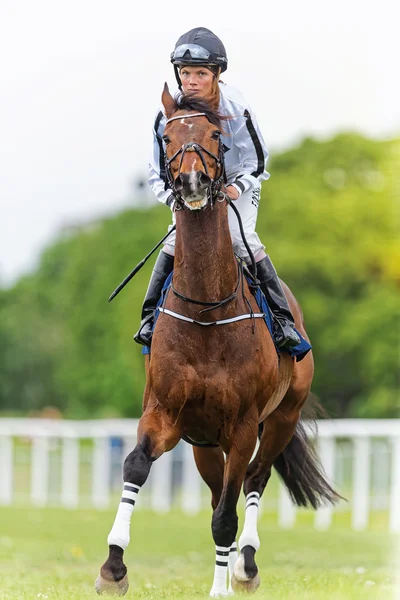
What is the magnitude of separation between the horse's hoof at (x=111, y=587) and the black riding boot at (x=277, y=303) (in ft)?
6.35

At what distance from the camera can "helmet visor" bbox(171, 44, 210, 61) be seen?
24.6 feet

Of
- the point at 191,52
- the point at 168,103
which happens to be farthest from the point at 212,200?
the point at 191,52

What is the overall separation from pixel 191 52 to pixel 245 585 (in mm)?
3359

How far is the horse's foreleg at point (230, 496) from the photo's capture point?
743 centimetres

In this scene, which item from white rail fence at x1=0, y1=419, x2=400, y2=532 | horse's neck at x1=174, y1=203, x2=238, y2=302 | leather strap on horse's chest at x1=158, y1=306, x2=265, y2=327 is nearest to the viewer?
horse's neck at x1=174, y1=203, x2=238, y2=302

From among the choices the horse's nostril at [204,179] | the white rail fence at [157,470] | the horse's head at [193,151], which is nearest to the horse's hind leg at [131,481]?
the horse's head at [193,151]

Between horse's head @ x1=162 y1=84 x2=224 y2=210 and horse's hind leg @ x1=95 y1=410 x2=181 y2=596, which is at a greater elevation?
horse's head @ x1=162 y1=84 x2=224 y2=210

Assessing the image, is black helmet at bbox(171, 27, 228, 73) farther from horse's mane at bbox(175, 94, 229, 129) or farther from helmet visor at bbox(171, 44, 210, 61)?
horse's mane at bbox(175, 94, 229, 129)

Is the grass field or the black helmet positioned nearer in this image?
the black helmet

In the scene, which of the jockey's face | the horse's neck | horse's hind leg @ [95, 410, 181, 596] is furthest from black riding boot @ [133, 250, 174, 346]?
the jockey's face

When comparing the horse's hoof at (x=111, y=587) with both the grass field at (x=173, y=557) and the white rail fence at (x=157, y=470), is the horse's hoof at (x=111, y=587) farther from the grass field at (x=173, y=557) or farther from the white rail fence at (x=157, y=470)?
the white rail fence at (x=157, y=470)

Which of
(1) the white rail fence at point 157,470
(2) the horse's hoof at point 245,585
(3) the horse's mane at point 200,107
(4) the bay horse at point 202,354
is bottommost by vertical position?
(1) the white rail fence at point 157,470

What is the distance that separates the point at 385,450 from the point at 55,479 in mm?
6953

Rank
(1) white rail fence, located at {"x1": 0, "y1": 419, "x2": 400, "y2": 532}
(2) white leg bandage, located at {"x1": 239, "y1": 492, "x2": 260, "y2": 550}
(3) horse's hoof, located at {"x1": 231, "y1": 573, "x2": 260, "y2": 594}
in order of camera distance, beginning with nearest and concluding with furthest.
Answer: (3) horse's hoof, located at {"x1": 231, "y1": 573, "x2": 260, "y2": 594} → (2) white leg bandage, located at {"x1": 239, "y1": 492, "x2": 260, "y2": 550} → (1) white rail fence, located at {"x1": 0, "y1": 419, "x2": 400, "y2": 532}
